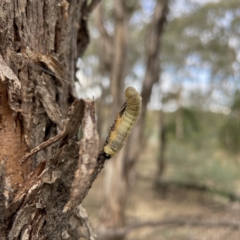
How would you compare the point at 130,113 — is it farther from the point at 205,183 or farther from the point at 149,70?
the point at 205,183

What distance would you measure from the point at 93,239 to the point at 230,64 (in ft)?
23.0

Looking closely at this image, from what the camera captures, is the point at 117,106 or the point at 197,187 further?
the point at 197,187

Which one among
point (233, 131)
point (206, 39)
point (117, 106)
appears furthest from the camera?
point (206, 39)

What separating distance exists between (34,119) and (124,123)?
138mm

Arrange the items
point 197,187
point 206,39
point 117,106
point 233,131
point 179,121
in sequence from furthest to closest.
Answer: point 206,39 → point 179,121 → point 197,187 → point 233,131 → point 117,106

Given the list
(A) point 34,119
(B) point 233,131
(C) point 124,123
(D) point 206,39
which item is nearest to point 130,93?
(C) point 124,123

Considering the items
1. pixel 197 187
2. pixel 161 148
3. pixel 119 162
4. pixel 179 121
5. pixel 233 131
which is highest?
pixel 179 121

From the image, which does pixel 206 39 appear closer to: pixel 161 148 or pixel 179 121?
pixel 179 121

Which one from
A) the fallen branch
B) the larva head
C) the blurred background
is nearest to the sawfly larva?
the larva head

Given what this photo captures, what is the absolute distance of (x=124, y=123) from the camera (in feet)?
1.50

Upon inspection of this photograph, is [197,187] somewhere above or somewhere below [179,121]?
below

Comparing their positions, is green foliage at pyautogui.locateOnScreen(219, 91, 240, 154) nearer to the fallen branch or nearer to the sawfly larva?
the fallen branch

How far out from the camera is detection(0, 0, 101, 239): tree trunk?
1.39ft

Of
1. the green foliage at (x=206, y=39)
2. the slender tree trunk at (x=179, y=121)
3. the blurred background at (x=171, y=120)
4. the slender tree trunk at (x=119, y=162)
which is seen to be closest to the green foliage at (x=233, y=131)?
the blurred background at (x=171, y=120)
